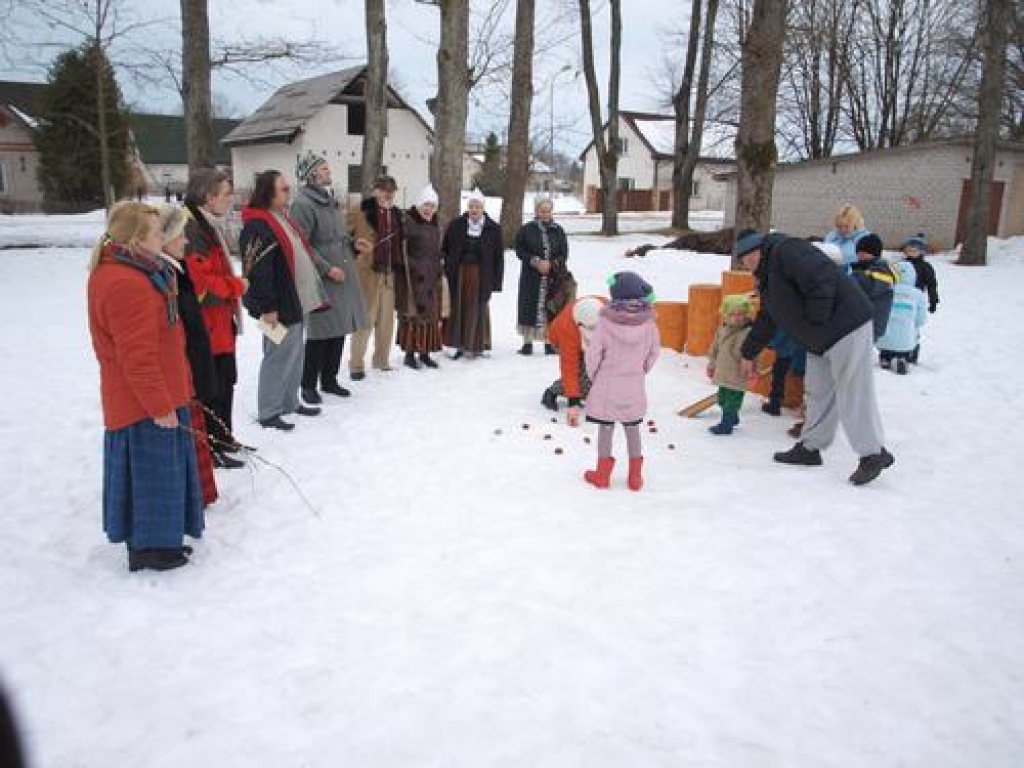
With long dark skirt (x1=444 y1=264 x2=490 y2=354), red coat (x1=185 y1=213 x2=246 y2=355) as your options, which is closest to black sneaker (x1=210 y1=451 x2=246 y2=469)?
red coat (x1=185 y1=213 x2=246 y2=355)

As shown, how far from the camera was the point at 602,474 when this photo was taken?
5090mm

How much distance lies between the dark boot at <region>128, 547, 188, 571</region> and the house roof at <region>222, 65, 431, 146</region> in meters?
A: 33.4

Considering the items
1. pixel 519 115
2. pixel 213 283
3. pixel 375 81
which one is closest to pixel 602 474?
pixel 213 283

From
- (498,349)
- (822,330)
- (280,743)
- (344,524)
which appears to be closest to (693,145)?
(498,349)

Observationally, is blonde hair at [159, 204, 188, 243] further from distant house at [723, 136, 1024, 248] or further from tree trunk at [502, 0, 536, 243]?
distant house at [723, 136, 1024, 248]

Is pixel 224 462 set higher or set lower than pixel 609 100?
lower

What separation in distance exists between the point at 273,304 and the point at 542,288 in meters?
3.72

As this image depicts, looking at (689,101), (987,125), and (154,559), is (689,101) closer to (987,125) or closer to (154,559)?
(987,125)

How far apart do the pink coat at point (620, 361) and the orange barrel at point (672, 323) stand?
413cm

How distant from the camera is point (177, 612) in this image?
3570 millimetres

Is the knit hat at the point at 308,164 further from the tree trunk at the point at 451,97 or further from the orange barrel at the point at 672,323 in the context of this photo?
the tree trunk at the point at 451,97

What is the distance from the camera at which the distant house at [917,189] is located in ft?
74.4

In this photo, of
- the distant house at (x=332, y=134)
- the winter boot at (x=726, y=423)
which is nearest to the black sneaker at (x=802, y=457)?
the winter boot at (x=726, y=423)

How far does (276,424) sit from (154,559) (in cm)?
232
